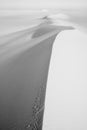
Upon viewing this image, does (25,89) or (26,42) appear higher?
(26,42)

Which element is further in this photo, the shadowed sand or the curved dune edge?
the curved dune edge

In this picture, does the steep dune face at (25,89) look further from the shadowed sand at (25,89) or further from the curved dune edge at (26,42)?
the curved dune edge at (26,42)

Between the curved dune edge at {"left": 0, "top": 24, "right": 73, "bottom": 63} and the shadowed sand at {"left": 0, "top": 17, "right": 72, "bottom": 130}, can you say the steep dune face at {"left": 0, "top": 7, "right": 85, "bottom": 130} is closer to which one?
the shadowed sand at {"left": 0, "top": 17, "right": 72, "bottom": 130}

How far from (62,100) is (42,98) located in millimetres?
90

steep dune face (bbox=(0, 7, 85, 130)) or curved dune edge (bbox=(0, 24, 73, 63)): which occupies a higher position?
curved dune edge (bbox=(0, 24, 73, 63))

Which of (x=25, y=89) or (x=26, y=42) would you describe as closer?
(x=25, y=89)

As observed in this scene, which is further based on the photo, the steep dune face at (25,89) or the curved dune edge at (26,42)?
the curved dune edge at (26,42)

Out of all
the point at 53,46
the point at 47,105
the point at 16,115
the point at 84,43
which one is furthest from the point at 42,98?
the point at 84,43

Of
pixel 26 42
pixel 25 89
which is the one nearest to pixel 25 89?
pixel 25 89

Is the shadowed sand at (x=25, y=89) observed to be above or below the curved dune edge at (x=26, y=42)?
below

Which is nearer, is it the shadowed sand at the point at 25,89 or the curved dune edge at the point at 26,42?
the shadowed sand at the point at 25,89

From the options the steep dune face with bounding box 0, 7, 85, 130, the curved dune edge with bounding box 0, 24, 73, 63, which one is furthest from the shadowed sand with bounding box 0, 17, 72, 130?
the curved dune edge with bounding box 0, 24, 73, 63

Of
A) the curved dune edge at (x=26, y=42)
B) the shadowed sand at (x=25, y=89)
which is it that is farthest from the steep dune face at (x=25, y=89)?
the curved dune edge at (x=26, y=42)

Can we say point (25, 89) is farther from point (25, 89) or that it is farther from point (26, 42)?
point (26, 42)
